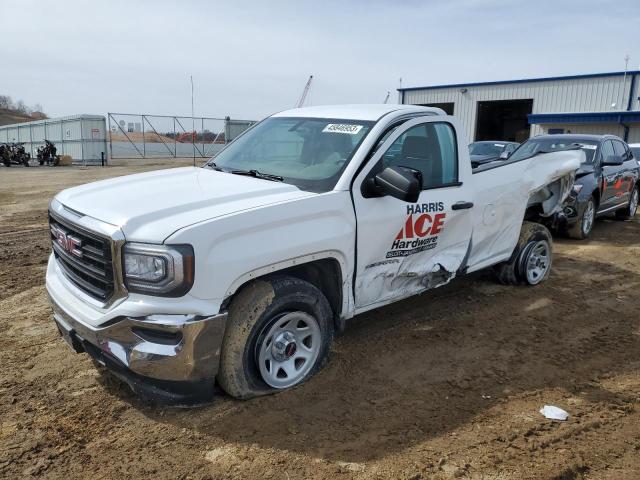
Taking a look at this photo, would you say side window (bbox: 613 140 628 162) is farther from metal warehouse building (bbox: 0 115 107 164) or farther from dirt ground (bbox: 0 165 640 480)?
metal warehouse building (bbox: 0 115 107 164)

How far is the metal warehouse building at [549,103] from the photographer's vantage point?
24.2m

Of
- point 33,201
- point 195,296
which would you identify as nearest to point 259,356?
point 195,296

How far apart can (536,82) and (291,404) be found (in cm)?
2919

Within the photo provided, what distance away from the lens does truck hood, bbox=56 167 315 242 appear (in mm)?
3055

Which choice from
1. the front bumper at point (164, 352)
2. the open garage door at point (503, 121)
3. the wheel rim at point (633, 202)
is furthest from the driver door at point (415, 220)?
the open garage door at point (503, 121)

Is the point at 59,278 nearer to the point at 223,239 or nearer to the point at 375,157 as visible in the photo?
the point at 223,239

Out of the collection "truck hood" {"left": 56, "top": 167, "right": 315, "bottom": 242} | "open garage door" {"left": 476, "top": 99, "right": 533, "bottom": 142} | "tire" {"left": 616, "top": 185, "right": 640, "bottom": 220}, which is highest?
"open garage door" {"left": 476, "top": 99, "right": 533, "bottom": 142}

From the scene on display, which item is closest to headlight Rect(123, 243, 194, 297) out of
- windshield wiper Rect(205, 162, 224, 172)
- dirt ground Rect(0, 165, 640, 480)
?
dirt ground Rect(0, 165, 640, 480)

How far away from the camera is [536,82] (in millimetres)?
28516

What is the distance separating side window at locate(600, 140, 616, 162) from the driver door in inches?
254

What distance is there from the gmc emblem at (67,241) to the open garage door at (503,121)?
31.2 m

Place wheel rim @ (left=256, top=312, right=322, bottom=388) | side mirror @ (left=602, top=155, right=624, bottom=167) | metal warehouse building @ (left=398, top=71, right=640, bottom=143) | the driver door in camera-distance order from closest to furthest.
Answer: wheel rim @ (left=256, top=312, right=322, bottom=388), the driver door, side mirror @ (left=602, top=155, right=624, bottom=167), metal warehouse building @ (left=398, top=71, right=640, bottom=143)

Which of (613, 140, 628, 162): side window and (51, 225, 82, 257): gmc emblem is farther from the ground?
(613, 140, 628, 162): side window

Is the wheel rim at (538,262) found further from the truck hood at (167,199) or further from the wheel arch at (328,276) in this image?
the truck hood at (167,199)
